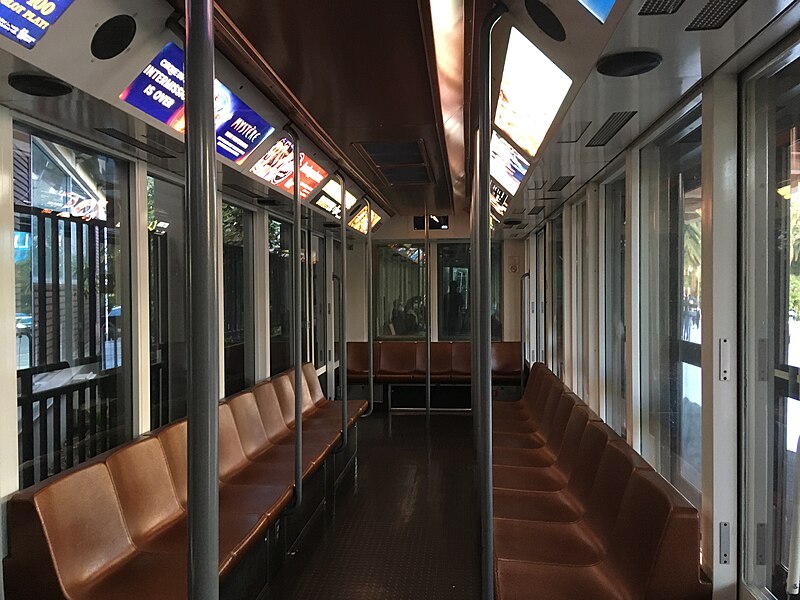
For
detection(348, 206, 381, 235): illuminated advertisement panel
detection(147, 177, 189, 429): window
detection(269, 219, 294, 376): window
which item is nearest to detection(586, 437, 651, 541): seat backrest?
detection(147, 177, 189, 429): window

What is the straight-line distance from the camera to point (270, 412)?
469 cm

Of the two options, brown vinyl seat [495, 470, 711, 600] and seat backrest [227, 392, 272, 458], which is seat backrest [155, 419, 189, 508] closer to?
seat backrest [227, 392, 272, 458]

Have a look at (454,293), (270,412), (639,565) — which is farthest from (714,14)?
(454,293)

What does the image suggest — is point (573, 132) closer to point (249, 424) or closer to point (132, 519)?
point (132, 519)

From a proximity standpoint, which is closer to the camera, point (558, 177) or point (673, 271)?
point (673, 271)

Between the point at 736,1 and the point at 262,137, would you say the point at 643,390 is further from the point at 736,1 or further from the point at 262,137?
the point at 262,137

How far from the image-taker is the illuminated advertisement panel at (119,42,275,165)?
2240mm

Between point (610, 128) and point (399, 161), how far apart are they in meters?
2.16

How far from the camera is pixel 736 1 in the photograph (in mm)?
1481

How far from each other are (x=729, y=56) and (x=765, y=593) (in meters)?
1.77

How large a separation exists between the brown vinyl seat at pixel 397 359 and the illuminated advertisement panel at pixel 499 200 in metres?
2.74

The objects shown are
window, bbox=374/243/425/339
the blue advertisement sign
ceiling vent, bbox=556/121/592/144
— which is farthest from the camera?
window, bbox=374/243/425/339

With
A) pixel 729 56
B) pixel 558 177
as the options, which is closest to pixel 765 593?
pixel 729 56

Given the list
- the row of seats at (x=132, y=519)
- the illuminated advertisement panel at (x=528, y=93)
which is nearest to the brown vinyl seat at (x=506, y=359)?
the row of seats at (x=132, y=519)
